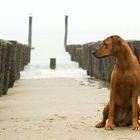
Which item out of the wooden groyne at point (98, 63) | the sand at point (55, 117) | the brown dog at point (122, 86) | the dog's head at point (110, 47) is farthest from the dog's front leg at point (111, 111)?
the wooden groyne at point (98, 63)

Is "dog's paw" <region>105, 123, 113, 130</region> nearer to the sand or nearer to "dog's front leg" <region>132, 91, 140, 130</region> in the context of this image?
the sand

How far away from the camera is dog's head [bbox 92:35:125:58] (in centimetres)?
970

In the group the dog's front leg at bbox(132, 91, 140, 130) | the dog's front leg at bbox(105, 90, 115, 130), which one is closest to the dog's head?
the dog's front leg at bbox(105, 90, 115, 130)

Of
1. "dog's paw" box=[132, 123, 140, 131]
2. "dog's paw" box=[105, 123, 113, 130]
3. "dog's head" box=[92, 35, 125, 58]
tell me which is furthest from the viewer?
"dog's head" box=[92, 35, 125, 58]

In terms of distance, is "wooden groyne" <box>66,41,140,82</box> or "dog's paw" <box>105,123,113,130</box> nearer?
"dog's paw" <box>105,123,113,130</box>

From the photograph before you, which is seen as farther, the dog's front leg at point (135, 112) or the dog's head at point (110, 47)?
the dog's head at point (110, 47)

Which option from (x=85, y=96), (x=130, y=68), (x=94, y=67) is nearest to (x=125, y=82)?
(x=130, y=68)

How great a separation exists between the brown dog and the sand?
0.20 m

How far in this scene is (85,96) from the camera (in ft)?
55.6

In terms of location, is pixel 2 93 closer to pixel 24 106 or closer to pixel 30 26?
pixel 24 106

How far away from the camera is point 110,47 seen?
9727mm

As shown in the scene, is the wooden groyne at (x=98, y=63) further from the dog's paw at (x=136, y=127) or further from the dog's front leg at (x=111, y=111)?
the dog's paw at (x=136, y=127)

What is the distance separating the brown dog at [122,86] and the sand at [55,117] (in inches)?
8.1

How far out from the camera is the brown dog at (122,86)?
31.3ft
